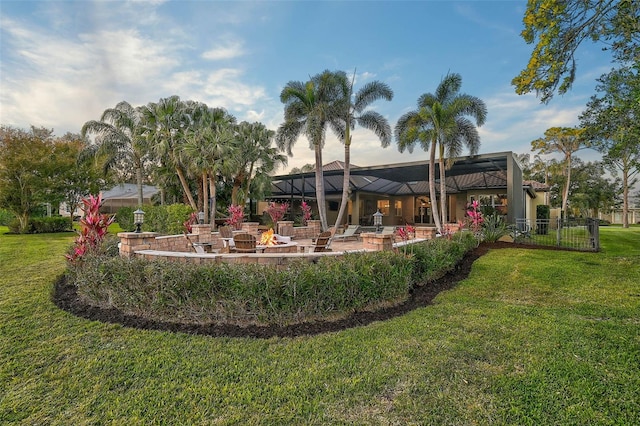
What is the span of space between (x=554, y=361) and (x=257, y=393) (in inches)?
120

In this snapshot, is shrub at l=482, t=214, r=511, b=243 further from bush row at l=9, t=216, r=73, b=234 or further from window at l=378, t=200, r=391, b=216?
bush row at l=9, t=216, r=73, b=234

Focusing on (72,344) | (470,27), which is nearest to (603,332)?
(72,344)

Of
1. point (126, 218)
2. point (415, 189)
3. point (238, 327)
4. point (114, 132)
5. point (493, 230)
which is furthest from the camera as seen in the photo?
point (415, 189)

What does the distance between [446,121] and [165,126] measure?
1551 cm

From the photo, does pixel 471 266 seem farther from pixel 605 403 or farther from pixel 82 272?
pixel 82 272

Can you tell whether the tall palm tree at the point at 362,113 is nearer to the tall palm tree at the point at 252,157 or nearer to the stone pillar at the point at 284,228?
the stone pillar at the point at 284,228

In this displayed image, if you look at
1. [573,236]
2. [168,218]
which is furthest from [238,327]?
[573,236]

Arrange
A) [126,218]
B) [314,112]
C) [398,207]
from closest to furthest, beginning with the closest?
[314,112], [126,218], [398,207]

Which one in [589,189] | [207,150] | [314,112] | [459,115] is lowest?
[589,189]

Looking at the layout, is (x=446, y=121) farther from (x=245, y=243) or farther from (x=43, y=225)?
(x=43, y=225)

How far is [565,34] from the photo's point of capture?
721 centimetres

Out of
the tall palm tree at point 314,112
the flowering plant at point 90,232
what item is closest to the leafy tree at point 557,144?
the tall palm tree at point 314,112

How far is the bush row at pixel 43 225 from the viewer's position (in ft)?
60.3

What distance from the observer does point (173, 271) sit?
471 centimetres
